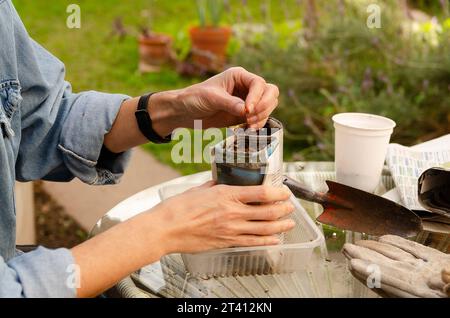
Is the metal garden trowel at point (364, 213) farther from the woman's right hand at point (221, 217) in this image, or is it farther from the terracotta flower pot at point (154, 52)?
the terracotta flower pot at point (154, 52)

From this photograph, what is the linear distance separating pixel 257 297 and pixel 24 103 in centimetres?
70

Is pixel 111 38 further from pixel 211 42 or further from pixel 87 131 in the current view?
pixel 87 131

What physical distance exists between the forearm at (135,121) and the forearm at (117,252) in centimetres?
49

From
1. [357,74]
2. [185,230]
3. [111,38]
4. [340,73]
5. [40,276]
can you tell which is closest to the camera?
[40,276]

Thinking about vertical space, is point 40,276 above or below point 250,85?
below

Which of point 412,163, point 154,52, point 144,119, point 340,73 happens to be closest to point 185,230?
point 144,119

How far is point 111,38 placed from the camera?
6.04 m

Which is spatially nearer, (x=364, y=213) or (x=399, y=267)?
(x=399, y=267)

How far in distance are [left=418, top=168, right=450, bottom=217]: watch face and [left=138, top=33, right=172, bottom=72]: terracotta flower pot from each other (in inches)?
156

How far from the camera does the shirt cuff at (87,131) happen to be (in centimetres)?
148

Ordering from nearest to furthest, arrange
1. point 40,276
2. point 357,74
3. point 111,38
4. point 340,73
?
point 40,276 < point 340,73 < point 357,74 < point 111,38

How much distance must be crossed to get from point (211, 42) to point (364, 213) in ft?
12.4
